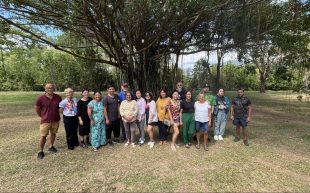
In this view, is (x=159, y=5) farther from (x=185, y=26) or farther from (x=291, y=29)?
(x=291, y=29)

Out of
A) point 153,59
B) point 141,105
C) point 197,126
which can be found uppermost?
point 153,59

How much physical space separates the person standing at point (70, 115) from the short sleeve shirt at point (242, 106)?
12.4 ft

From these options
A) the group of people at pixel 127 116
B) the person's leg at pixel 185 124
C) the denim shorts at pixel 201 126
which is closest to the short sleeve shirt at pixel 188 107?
the group of people at pixel 127 116

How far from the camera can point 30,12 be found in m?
7.62

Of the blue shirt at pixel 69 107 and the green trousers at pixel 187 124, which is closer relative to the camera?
the blue shirt at pixel 69 107

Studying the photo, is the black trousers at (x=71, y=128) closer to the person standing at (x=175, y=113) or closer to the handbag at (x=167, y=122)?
the handbag at (x=167, y=122)

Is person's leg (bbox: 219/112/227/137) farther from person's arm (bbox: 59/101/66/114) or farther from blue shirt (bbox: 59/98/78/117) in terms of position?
person's arm (bbox: 59/101/66/114)

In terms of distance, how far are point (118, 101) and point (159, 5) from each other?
2.64 meters

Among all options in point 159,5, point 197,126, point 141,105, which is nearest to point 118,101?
point 141,105

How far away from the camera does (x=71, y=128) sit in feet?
17.3

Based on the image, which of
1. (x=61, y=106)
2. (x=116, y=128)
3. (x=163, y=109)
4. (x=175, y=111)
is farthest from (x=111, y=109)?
(x=175, y=111)

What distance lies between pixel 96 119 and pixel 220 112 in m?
3.07

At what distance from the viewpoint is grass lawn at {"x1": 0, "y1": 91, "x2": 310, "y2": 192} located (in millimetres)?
3684

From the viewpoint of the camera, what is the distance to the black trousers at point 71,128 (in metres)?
5.21
